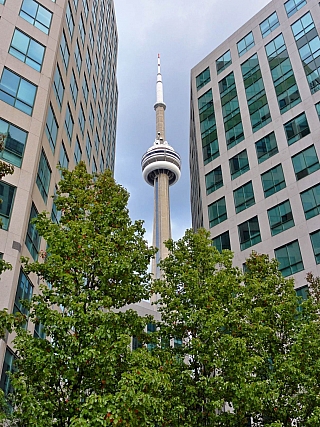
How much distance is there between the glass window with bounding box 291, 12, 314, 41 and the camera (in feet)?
111

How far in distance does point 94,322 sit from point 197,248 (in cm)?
597

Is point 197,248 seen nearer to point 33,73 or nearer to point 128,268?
point 128,268

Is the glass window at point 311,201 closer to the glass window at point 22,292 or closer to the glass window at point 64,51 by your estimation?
the glass window at point 22,292

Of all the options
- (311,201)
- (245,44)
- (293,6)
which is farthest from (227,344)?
(245,44)

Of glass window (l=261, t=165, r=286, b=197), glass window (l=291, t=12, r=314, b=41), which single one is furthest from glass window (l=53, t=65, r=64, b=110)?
glass window (l=291, t=12, r=314, b=41)

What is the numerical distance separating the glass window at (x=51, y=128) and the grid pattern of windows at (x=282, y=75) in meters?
17.1

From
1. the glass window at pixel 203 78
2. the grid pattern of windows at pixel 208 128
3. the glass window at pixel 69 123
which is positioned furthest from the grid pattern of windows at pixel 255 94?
A: the glass window at pixel 69 123

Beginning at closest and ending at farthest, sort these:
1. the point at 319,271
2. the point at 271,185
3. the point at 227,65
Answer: the point at 319,271 < the point at 271,185 < the point at 227,65

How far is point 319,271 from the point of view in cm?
2623

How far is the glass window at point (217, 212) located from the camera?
34.1 metres

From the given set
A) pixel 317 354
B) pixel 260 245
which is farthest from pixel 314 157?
pixel 317 354

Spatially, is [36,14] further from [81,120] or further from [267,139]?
[267,139]

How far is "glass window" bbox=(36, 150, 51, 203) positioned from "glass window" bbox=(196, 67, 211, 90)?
73.5 feet

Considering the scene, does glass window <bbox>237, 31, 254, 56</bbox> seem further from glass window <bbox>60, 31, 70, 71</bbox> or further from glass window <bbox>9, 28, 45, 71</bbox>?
glass window <bbox>9, 28, 45, 71</bbox>
